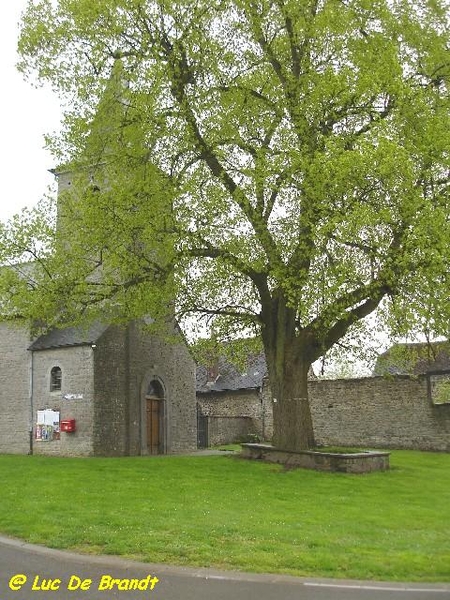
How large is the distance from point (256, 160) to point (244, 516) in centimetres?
1000

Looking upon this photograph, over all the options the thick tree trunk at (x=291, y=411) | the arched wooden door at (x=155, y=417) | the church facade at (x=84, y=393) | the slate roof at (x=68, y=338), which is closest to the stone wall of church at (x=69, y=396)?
the church facade at (x=84, y=393)

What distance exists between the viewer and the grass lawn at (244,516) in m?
8.62

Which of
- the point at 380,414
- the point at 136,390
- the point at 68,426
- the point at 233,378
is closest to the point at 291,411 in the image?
the point at 68,426

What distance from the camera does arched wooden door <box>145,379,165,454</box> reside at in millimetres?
30656

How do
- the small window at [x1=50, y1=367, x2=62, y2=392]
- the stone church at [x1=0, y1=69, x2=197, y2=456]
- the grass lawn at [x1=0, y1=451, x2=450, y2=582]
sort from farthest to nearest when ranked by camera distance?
the small window at [x1=50, y1=367, x2=62, y2=392], the stone church at [x1=0, y1=69, x2=197, y2=456], the grass lawn at [x1=0, y1=451, x2=450, y2=582]

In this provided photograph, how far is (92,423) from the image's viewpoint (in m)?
27.0

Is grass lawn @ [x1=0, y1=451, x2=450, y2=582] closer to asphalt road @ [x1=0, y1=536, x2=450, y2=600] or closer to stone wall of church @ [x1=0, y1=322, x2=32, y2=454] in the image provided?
asphalt road @ [x1=0, y1=536, x2=450, y2=600]

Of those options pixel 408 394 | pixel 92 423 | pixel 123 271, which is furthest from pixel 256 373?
pixel 123 271

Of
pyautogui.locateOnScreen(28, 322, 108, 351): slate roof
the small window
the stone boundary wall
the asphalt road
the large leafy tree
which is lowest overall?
the asphalt road

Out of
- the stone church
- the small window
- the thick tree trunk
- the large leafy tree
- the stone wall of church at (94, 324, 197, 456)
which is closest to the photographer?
the large leafy tree

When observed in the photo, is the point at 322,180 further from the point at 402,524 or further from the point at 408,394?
the point at 408,394

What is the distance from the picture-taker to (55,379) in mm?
28500

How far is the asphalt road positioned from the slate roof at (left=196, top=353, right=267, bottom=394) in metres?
31.9

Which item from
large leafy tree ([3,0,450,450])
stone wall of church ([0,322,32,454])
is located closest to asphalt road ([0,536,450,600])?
large leafy tree ([3,0,450,450])
